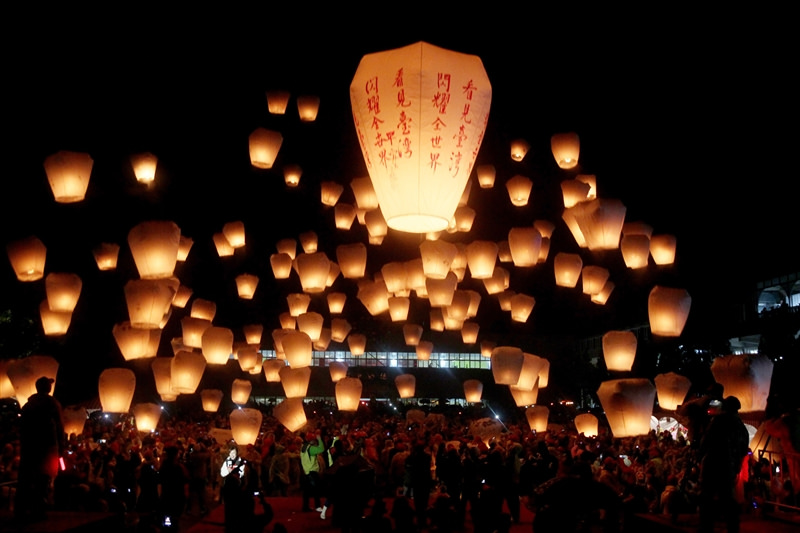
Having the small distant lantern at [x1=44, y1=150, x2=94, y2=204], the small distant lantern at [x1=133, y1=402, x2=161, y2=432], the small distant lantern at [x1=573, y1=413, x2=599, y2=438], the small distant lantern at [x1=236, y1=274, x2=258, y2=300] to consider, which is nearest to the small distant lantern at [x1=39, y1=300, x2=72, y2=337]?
the small distant lantern at [x1=44, y1=150, x2=94, y2=204]

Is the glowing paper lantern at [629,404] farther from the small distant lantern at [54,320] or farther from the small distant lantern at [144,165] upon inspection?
the small distant lantern at [54,320]

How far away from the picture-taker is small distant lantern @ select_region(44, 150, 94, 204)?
10.6 metres

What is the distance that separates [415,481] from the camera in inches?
371

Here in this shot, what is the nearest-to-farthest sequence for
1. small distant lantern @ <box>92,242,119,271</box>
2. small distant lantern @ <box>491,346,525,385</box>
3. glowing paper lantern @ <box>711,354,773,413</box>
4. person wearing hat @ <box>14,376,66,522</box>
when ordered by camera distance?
person wearing hat @ <box>14,376,66,522</box> → glowing paper lantern @ <box>711,354,773,413</box> → small distant lantern @ <box>491,346,525,385</box> → small distant lantern @ <box>92,242,119,271</box>

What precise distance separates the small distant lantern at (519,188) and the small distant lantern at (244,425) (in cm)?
620

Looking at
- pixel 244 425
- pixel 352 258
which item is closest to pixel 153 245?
pixel 244 425

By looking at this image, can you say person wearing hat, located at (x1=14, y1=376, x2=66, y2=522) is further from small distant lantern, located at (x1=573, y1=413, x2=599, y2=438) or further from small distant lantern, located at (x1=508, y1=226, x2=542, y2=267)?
small distant lantern, located at (x1=573, y1=413, x2=599, y2=438)

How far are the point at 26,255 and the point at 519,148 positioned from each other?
913cm

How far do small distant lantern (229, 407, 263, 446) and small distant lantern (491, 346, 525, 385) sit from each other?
4549mm

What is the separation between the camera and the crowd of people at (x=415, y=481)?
551cm

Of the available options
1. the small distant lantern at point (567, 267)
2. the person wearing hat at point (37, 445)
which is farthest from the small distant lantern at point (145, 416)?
the person wearing hat at point (37, 445)

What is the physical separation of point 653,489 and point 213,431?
10.2m

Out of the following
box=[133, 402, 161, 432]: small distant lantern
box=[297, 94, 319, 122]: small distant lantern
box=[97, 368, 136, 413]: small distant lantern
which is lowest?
box=[133, 402, 161, 432]: small distant lantern

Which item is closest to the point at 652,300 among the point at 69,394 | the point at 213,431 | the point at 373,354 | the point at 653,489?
the point at 653,489
